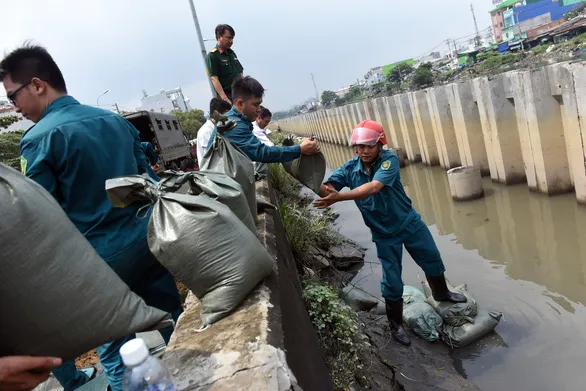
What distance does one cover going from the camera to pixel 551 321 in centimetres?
330

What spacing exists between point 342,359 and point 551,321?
203 centimetres

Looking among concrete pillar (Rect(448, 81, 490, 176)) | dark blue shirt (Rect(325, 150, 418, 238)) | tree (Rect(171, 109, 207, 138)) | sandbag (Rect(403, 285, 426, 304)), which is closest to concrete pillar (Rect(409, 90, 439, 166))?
concrete pillar (Rect(448, 81, 490, 176))

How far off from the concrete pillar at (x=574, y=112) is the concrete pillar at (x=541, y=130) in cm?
18

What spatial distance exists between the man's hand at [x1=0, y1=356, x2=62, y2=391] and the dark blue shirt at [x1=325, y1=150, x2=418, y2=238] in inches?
90.4

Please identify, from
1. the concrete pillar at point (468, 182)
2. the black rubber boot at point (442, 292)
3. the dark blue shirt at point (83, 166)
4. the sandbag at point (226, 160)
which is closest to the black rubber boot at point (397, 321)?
the black rubber boot at point (442, 292)

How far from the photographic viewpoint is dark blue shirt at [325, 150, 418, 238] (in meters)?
2.96

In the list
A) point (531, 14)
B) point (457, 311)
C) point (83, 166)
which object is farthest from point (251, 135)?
point (531, 14)

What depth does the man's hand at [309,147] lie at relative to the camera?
9.03 ft

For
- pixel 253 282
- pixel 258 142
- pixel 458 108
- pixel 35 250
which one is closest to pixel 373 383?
pixel 253 282

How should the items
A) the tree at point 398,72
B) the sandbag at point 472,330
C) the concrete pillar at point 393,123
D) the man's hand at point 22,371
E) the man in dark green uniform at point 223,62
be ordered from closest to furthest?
1. the man's hand at point 22,371
2. the sandbag at point 472,330
3. the man in dark green uniform at point 223,62
4. the concrete pillar at point 393,123
5. the tree at point 398,72

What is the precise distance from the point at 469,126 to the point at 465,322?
15.5 ft

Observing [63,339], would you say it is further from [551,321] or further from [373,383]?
[551,321]

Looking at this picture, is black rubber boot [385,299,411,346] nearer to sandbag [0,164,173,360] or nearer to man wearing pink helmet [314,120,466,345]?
man wearing pink helmet [314,120,466,345]

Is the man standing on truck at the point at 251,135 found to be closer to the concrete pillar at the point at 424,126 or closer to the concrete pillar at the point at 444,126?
the concrete pillar at the point at 444,126
